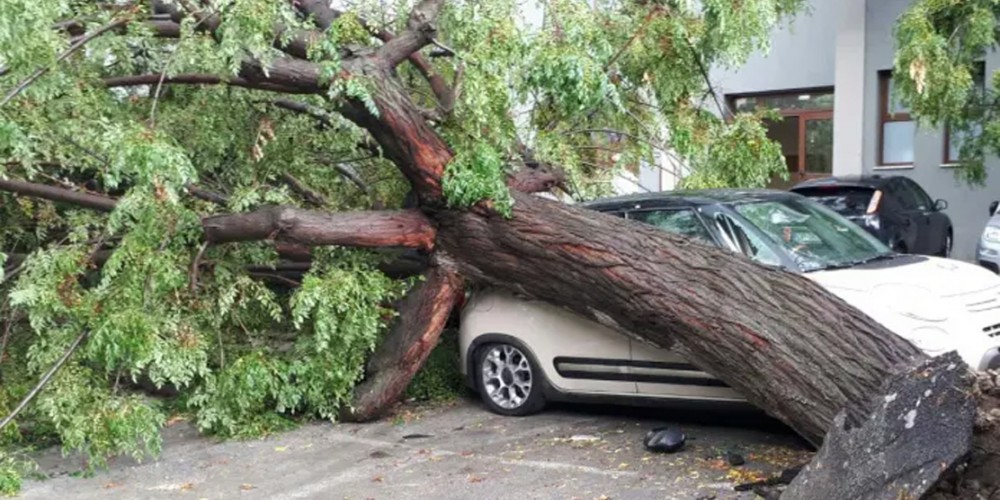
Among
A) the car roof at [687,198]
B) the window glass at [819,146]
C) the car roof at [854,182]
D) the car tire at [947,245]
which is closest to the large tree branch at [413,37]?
the car roof at [687,198]

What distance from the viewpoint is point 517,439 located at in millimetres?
7926

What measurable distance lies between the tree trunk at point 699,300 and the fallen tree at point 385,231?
0.01 meters

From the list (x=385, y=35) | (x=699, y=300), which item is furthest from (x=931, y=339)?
(x=385, y=35)

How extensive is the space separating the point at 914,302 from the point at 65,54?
19.0 feet

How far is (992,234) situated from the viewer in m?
14.6

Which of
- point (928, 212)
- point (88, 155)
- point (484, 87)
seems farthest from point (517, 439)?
point (928, 212)

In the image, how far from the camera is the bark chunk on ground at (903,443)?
532 centimetres

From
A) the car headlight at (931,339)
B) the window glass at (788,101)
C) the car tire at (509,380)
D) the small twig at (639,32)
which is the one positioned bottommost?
the car tire at (509,380)

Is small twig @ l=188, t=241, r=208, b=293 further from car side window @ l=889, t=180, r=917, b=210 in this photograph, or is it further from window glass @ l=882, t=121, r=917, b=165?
window glass @ l=882, t=121, r=917, b=165

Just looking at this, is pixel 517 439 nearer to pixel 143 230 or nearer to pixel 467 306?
pixel 467 306

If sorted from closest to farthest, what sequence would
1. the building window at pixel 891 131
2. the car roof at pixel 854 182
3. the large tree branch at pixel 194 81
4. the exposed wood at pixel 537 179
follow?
1. the large tree branch at pixel 194 81
2. the exposed wood at pixel 537 179
3. the car roof at pixel 854 182
4. the building window at pixel 891 131

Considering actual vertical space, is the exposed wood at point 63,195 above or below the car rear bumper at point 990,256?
above

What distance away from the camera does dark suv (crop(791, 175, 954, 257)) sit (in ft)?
48.7

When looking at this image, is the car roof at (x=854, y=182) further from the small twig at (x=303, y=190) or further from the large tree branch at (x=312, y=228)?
→ the large tree branch at (x=312, y=228)
